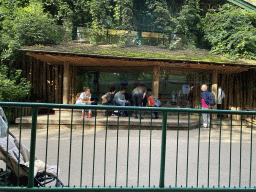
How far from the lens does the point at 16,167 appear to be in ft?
10.3

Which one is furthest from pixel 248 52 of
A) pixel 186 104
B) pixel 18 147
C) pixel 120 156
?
pixel 18 147

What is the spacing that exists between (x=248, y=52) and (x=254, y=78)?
199 cm

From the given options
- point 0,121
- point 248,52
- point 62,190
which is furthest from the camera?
point 248,52

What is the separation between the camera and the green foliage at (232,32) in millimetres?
13031

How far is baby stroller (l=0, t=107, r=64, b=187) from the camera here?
312cm

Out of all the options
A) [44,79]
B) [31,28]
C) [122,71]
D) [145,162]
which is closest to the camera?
[145,162]

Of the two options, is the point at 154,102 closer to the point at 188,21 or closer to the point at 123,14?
the point at 123,14

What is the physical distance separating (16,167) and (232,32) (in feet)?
43.8

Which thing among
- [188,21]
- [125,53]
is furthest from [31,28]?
[188,21]

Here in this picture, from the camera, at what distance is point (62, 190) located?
121 inches

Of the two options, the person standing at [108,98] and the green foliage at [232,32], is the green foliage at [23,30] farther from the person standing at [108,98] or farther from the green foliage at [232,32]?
the green foliage at [232,32]

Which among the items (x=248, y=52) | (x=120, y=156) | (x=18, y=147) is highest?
(x=248, y=52)

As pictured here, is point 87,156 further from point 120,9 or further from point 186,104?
Result: point 120,9

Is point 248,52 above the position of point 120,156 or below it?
above
